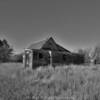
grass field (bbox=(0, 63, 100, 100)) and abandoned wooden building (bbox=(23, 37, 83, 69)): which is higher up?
abandoned wooden building (bbox=(23, 37, 83, 69))

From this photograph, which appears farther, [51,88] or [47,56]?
[47,56]

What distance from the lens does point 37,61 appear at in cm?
1706

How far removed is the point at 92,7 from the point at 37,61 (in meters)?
10.7

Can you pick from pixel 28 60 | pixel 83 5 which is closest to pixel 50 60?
pixel 28 60

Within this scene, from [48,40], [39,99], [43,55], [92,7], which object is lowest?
[39,99]

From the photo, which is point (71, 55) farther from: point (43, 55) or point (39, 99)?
point (39, 99)

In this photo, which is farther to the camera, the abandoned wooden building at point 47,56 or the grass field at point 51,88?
the abandoned wooden building at point 47,56

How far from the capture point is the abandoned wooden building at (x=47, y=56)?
55.3ft

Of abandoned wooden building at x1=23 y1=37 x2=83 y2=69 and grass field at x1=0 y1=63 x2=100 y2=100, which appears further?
abandoned wooden building at x1=23 y1=37 x2=83 y2=69

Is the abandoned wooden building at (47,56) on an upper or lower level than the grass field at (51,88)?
upper

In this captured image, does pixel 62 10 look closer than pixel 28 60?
Yes

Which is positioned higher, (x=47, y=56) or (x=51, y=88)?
(x=47, y=56)

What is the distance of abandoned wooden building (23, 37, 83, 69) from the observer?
1685 centimetres

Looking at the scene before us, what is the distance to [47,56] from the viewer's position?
17.8 meters
